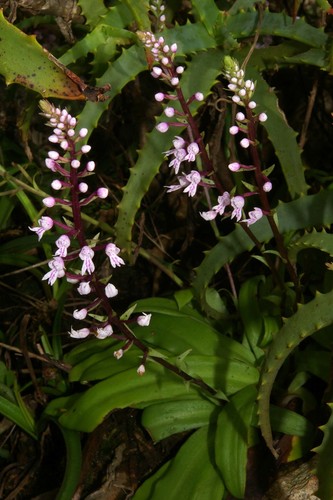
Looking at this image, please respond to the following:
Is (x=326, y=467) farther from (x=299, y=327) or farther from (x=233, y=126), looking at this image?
(x=233, y=126)

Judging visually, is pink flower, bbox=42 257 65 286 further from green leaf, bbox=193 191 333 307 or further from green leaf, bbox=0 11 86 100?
green leaf, bbox=193 191 333 307

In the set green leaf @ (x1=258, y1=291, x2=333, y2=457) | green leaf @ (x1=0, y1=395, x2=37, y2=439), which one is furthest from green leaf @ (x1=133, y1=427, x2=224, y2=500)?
green leaf @ (x1=0, y1=395, x2=37, y2=439)

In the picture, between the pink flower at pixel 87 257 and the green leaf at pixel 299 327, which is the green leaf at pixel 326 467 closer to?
the green leaf at pixel 299 327

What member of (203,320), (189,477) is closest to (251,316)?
(203,320)

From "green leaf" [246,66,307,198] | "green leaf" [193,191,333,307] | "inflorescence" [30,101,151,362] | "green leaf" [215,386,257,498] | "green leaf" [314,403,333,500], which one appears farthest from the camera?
"green leaf" [246,66,307,198]

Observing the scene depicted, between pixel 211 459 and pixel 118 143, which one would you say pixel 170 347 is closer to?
pixel 211 459

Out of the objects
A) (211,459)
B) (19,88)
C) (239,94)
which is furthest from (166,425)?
(19,88)

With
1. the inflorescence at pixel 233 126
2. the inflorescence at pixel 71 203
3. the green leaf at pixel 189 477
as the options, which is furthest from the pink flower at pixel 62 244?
the green leaf at pixel 189 477
